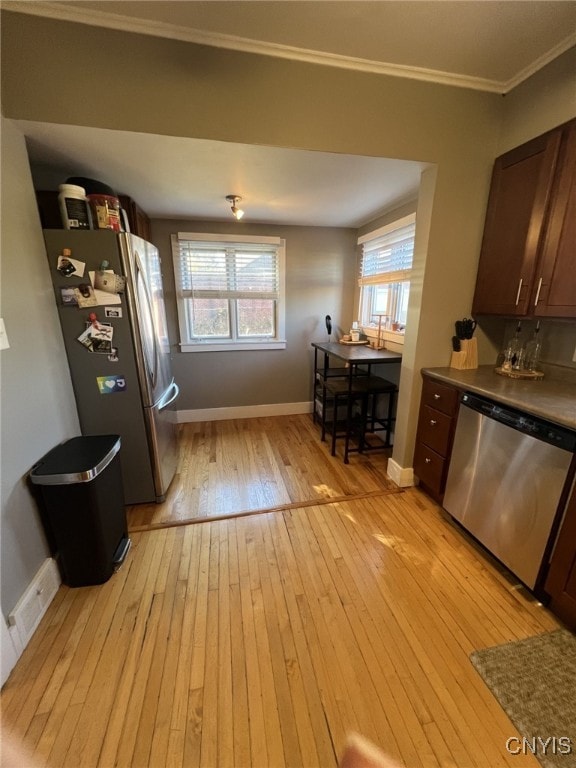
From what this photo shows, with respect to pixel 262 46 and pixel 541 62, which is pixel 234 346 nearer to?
pixel 262 46

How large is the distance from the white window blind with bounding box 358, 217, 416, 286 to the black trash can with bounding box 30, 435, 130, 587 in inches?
101

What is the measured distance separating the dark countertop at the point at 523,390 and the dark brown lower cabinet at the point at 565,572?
1.07ft

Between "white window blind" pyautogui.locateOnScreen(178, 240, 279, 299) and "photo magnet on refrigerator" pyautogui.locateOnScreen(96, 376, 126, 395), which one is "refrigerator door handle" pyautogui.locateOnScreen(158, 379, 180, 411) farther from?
"white window blind" pyautogui.locateOnScreen(178, 240, 279, 299)

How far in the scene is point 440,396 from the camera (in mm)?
1983

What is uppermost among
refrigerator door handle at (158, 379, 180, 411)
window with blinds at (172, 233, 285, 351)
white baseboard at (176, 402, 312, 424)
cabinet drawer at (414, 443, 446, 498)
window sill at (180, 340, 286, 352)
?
window with blinds at (172, 233, 285, 351)

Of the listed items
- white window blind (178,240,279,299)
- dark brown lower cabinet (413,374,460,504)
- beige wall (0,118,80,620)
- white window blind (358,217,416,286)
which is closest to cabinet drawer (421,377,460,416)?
dark brown lower cabinet (413,374,460,504)

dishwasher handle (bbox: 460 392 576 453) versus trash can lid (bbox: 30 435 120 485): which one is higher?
dishwasher handle (bbox: 460 392 576 453)

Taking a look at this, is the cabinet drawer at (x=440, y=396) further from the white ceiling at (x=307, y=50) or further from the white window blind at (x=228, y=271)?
the white window blind at (x=228, y=271)

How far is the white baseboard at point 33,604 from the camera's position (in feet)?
4.04

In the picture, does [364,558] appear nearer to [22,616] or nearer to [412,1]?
[22,616]

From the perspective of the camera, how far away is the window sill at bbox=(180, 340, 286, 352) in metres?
3.46

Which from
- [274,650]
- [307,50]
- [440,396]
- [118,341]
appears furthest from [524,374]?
[118,341]

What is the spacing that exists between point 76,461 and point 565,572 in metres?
2.33

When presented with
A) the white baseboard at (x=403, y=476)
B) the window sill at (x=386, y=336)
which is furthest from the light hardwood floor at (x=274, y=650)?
the window sill at (x=386, y=336)
